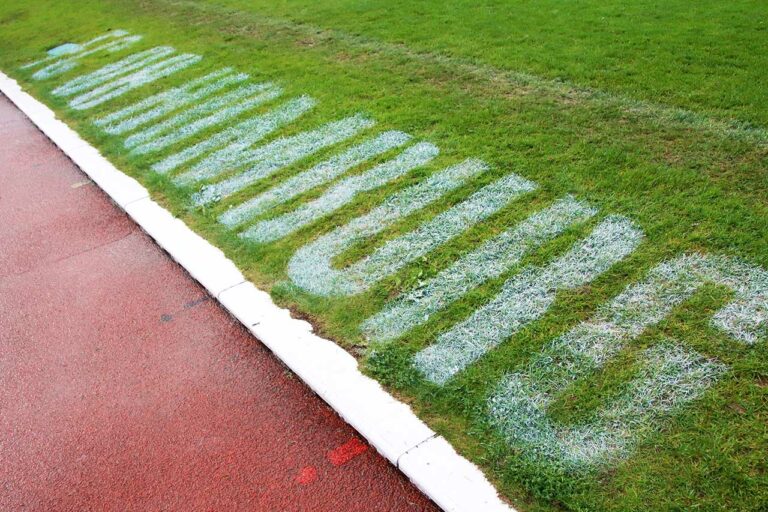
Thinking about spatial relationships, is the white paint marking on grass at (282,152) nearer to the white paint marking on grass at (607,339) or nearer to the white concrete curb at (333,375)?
the white concrete curb at (333,375)

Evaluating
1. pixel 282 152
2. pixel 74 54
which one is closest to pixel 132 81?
pixel 74 54

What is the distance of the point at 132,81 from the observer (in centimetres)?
1082

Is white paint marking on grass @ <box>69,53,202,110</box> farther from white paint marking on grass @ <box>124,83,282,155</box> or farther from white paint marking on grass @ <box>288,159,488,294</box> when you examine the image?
white paint marking on grass @ <box>288,159,488,294</box>

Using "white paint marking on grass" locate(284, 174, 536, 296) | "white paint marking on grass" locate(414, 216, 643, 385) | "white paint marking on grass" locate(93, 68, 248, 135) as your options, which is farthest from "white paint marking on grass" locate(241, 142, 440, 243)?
"white paint marking on grass" locate(93, 68, 248, 135)

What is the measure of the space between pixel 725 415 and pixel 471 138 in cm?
405

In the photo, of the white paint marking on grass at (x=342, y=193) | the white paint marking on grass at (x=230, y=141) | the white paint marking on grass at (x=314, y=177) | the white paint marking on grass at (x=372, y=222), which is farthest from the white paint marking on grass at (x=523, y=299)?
the white paint marking on grass at (x=230, y=141)

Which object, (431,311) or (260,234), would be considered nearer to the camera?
(431,311)

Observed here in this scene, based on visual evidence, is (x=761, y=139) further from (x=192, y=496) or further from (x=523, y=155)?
(x=192, y=496)

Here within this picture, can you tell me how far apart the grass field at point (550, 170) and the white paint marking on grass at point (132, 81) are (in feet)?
0.87

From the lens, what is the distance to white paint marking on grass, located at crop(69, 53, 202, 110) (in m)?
10.5

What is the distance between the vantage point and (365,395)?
416 cm

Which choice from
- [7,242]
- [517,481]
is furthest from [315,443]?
[7,242]

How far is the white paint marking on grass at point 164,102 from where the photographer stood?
9281 millimetres

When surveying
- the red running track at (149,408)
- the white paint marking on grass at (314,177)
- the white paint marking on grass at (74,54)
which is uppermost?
the white paint marking on grass at (314,177)
